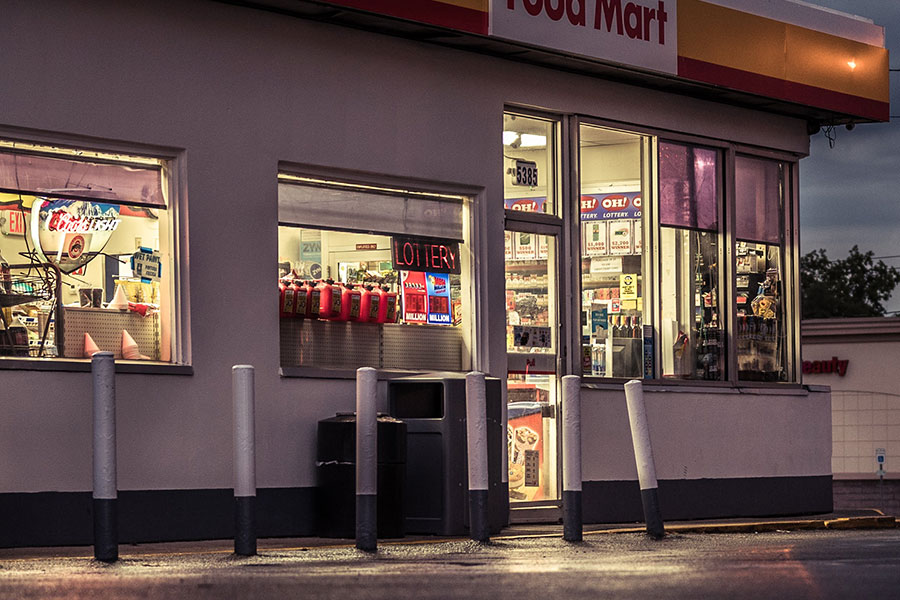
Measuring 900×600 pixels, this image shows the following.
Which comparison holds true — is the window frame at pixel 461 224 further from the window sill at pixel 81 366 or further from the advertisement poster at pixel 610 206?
the advertisement poster at pixel 610 206

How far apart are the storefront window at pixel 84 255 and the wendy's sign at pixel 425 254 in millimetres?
2364

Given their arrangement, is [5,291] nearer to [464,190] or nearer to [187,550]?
[187,550]

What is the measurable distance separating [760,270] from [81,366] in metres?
8.39

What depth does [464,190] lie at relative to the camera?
14492mm

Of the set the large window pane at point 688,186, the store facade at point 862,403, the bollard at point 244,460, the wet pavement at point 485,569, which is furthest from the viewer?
the store facade at point 862,403

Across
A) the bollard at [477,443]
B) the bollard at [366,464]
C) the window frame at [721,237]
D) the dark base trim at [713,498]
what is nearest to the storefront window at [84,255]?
the bollard at [366,464]

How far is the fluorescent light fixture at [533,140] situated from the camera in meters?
15.2

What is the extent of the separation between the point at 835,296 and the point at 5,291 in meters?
79.8

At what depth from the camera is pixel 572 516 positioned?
1182 cm

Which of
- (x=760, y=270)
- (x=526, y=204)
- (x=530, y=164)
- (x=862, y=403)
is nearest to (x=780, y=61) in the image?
(x=760, y=270)

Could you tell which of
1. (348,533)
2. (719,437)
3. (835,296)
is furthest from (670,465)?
(835,296)

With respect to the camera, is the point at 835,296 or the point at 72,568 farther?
the point at 835,296

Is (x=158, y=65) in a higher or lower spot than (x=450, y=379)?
higher

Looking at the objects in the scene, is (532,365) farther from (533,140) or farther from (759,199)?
(759,199)
